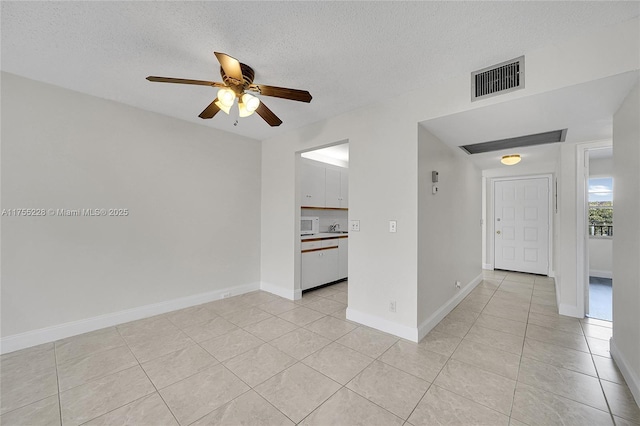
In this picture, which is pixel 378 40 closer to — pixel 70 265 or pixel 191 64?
pixel 191 64

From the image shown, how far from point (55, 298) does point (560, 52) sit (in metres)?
4.89

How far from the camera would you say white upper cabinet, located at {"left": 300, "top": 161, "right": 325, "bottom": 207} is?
4.38m

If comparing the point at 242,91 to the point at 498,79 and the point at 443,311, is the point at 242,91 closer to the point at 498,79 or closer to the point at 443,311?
the point at 498,79

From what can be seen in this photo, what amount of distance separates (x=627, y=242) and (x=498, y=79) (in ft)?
5.16

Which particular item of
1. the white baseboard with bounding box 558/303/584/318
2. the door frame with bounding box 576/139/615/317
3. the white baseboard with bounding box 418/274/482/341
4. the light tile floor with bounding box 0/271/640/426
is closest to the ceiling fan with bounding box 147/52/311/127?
the light tile floor with bounding box 0/271/640/426

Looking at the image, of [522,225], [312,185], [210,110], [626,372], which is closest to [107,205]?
[210,110]

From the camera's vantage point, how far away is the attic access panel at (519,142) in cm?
298

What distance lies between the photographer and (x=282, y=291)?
3947 millimetres

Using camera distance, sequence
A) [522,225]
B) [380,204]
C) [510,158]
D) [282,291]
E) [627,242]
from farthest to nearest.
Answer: [522,225] → [510,158] → [282,291] → [380,204] → [627,242]

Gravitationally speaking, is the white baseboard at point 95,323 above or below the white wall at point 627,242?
below

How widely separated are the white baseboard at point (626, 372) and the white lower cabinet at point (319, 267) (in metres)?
3.29

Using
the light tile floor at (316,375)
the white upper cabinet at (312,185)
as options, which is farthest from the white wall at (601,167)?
the white upper cabinet at (312,185)

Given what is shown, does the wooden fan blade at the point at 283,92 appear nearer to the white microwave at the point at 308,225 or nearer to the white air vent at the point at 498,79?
the white air vent at the point at 498,79

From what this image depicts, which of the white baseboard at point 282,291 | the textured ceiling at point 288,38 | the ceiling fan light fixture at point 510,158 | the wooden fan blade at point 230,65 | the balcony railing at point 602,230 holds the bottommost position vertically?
the white baseboard at point 282,291
